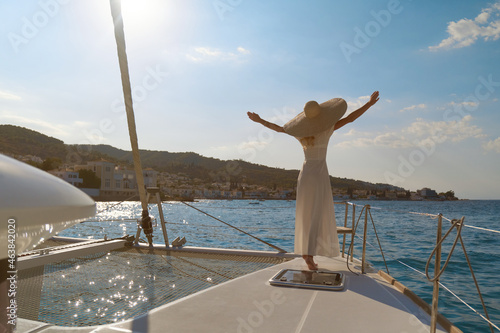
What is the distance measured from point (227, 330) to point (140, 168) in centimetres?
212

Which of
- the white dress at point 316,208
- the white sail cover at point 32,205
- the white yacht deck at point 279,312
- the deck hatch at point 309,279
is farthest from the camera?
the white dress at point 316,208

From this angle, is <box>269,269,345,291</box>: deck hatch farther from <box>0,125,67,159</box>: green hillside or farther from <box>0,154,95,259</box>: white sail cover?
<box>0,125,67,159</box>: green hillside

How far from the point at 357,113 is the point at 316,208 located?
74 cm

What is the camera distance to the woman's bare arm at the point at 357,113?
2.52 m

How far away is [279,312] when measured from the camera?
5.64 ft

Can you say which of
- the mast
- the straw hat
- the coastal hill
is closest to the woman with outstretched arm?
the straw hat

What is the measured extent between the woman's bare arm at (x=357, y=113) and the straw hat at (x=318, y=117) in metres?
0.07

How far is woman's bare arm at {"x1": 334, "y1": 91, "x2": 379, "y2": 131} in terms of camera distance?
2516mm

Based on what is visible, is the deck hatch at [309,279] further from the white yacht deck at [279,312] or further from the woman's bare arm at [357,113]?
the woman's bare arm at [357,113]

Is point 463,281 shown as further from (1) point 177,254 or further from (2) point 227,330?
(2) point 227,330

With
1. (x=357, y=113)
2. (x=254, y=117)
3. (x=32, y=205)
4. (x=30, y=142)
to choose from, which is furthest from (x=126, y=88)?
(x=30, y=142)

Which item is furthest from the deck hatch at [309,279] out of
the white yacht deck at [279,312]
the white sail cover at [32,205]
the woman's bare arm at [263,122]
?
the white sail cover at [32,205]

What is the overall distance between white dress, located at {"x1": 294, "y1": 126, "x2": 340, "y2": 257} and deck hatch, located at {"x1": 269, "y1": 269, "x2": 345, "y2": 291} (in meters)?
0.14

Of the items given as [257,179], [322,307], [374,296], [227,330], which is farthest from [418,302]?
[257,179]
